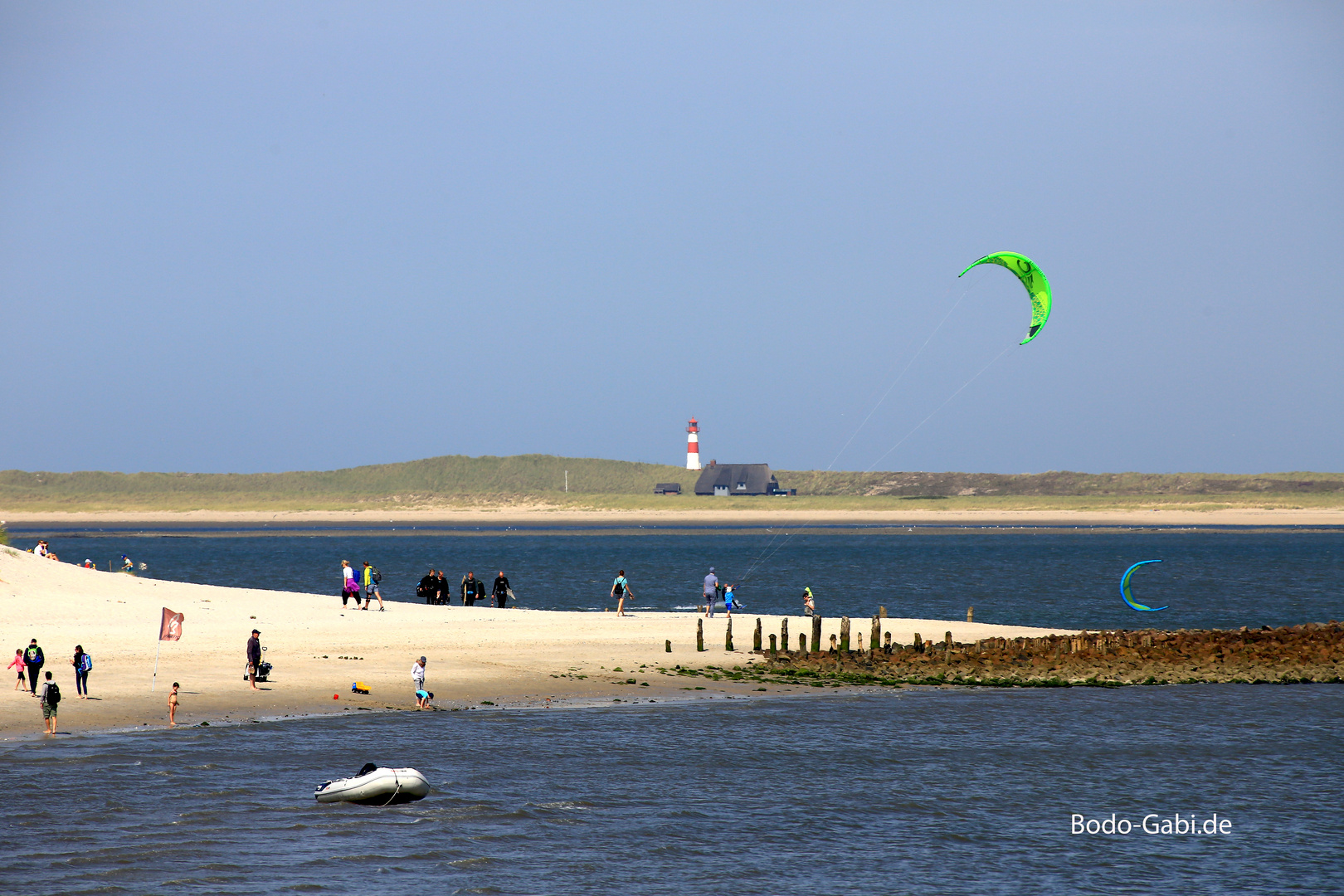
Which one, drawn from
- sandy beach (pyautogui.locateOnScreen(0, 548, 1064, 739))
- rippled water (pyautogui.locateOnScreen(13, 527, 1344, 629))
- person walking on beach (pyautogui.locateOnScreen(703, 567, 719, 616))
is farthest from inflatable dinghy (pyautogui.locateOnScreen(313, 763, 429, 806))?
rippled water (pyautogui.locateOnScreen(13, 527, 1344, 629))

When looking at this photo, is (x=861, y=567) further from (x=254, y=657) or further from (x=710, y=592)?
(x=254, y=657)

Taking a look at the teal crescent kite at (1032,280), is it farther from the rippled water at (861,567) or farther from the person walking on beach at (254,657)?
the person walking on beach at (254,657)

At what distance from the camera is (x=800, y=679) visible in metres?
29.1

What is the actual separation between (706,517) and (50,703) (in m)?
139

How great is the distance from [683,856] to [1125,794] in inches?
297

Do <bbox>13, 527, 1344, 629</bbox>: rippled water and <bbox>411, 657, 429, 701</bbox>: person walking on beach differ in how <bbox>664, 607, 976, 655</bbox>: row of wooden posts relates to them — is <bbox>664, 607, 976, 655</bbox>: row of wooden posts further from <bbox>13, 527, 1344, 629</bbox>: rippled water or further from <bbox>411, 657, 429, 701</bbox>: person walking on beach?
<bbox>13, 527, 1344, 629</bbox>: rippled water

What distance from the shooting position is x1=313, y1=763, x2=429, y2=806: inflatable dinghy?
17547 millimetres

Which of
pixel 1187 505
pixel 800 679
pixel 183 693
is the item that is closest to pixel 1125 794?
pixel 800 679

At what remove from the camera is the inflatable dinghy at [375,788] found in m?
17.5

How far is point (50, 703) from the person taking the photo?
20.3 meters

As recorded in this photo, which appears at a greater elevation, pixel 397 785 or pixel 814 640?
→ pixel 814 640

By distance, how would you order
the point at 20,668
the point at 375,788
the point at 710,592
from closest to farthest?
1. the point at 375,788
2. the point at 20,668
3. the point at 710,592

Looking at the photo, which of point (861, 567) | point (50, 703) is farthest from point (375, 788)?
point (861, 567)

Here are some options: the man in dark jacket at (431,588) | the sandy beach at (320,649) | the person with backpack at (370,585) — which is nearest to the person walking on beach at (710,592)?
the sandy beach at (320,649)
